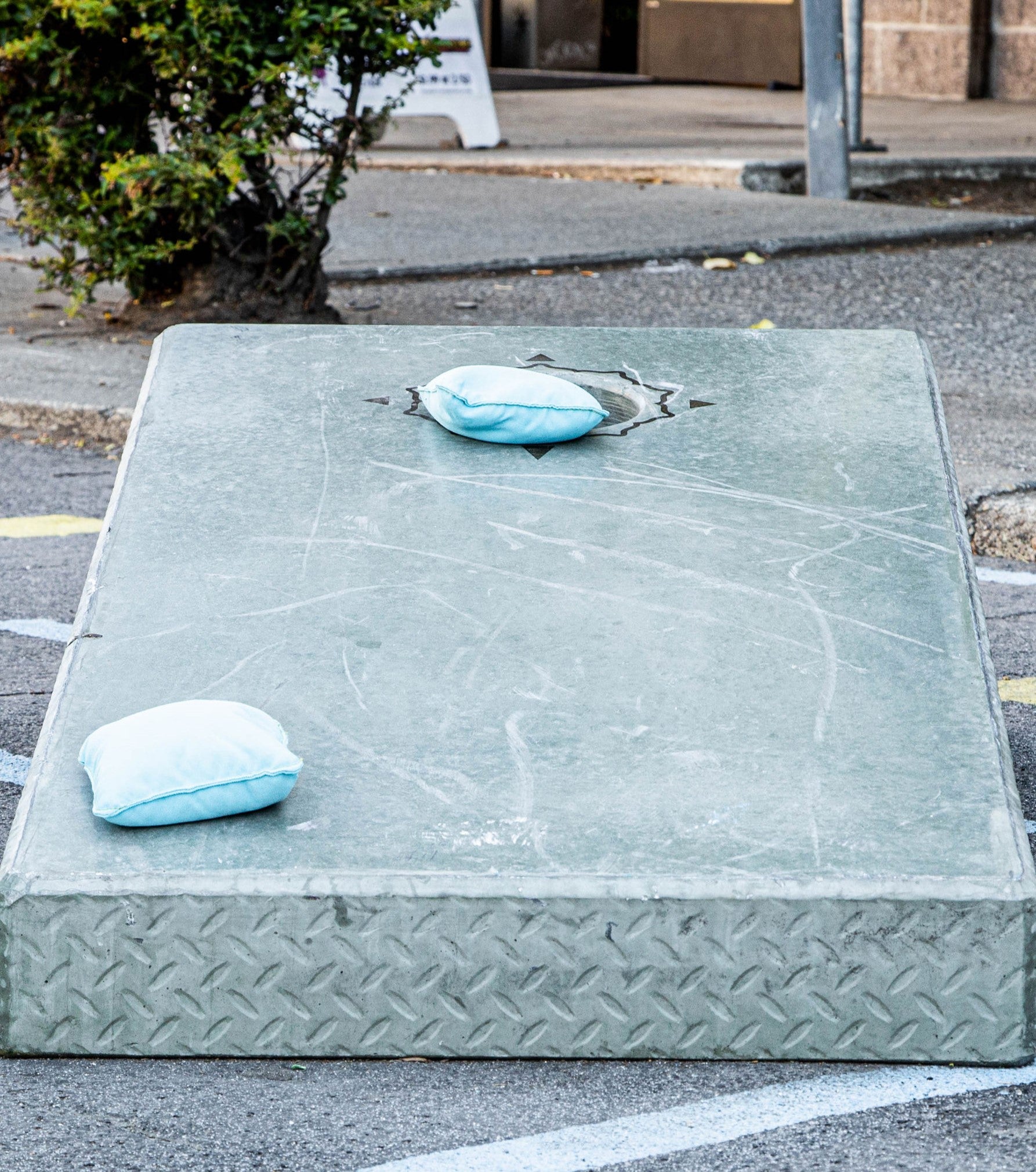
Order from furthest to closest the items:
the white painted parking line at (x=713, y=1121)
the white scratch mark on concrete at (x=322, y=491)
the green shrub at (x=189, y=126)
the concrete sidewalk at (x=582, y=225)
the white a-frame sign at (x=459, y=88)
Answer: the white a-frame sign at (x=459, y=88) → the concrete sidewalk at (x=582, y=225) → the green shrub at (x=189, y=126) → the white scratch mark on concrete at (x=322, y=491) → the white painted parking line at (x=713, y=1121)

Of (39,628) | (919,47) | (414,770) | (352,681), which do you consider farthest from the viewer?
(919,47)

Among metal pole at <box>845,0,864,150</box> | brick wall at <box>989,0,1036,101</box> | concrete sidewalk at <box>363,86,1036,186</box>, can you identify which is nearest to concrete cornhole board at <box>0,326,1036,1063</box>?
concrete sidewalk at <box>363,86,1036,186</box>

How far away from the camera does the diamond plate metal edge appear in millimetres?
2223

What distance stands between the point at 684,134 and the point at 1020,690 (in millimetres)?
10682

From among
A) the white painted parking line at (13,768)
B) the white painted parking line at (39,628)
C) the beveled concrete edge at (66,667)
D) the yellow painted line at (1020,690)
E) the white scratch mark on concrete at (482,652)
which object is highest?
the beveled concrete edge at (66,667)

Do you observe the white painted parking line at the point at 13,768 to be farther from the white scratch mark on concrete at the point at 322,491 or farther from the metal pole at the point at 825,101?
the metal pole at the point at 825,101

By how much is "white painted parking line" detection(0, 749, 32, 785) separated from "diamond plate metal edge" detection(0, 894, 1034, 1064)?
1035 millimetres

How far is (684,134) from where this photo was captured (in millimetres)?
13750

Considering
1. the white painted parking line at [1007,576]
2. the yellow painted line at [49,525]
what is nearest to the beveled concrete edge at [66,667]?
the yellow painted line at [49,525]

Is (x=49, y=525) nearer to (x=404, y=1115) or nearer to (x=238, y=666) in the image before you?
(x=238, y=666)

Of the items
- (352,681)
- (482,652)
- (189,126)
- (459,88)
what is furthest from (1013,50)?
(352,681)

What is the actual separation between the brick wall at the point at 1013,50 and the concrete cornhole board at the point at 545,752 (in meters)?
14.1

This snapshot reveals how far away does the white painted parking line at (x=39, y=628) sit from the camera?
13.6 ft

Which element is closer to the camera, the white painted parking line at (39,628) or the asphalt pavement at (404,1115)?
the asphalt pavement at (404,1115)
